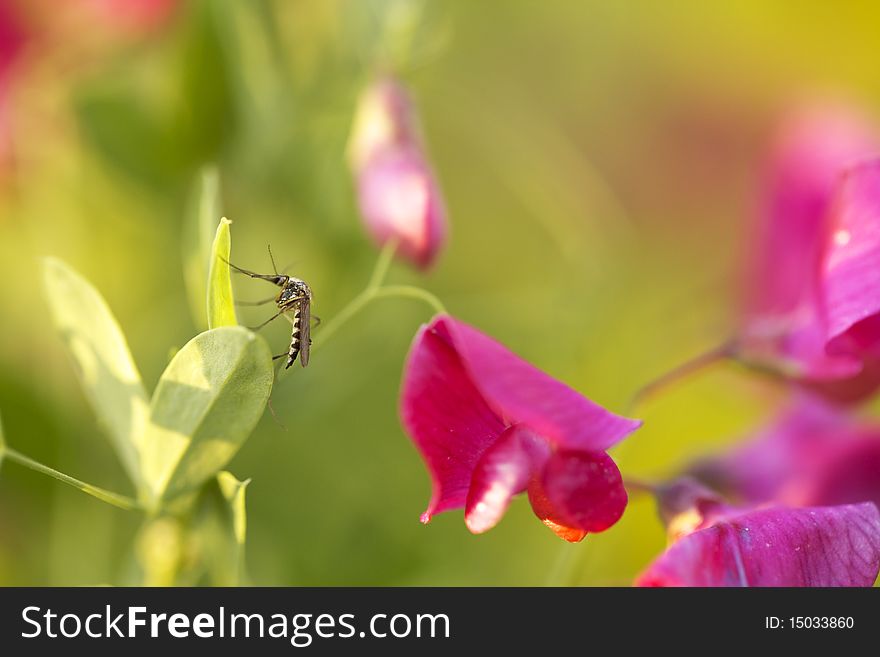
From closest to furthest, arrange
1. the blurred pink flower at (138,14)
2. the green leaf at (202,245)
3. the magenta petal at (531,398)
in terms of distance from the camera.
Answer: the magenta petal at (531,398) → the green leaf at (202,245) → the blurred pink flower at (138,14)

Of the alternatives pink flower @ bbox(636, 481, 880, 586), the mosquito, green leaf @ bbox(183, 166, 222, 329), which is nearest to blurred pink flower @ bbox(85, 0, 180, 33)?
green leaf @ bbox(183, 166, 222, 329)

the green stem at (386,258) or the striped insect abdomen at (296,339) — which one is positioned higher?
the green stem at (386,258)

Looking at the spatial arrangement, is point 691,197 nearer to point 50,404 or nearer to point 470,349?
point 50,404

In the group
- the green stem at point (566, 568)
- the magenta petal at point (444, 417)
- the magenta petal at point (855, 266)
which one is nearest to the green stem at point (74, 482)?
the magenta petal at point (444, 417)

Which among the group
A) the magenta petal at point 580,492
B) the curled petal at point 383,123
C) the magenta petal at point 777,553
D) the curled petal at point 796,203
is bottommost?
the magenta petal at point 777,553

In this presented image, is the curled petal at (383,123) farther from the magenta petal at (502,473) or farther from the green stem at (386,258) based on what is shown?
the magenta petal at (502,473)

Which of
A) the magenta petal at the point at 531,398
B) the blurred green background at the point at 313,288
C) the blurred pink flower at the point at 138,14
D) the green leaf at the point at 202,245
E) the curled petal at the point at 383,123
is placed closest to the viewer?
the magenta petal at the point at 531,398

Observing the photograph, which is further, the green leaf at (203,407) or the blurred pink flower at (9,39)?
the blurred pink flower at (9,39)

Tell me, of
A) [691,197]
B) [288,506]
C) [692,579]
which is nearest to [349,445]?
[288,506]
